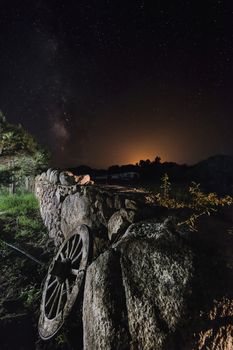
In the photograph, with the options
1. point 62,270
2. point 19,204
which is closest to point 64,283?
point 62,270

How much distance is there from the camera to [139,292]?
348 centimetres

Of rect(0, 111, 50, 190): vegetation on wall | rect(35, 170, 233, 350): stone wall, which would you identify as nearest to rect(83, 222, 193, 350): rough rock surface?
rect(35, 170, 233, 350): stone wall

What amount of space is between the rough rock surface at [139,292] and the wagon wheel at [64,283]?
1.24m

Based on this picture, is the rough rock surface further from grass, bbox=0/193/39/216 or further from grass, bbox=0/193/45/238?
grass, bbox=0/193/39/216

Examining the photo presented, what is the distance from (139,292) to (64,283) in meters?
2.75

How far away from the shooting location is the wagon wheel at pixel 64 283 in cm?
506

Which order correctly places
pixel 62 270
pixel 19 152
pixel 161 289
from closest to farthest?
1. pixel 161 289
2. pixel 62 270
3. pixel 19 152

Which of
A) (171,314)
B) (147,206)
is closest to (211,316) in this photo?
(171,314)

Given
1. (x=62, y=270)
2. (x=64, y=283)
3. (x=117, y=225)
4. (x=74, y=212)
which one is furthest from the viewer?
(x=74, y=212)

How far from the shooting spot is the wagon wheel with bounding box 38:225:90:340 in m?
5.06

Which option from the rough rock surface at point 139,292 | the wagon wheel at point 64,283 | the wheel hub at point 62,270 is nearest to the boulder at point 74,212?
the wagon wheel at point 64,283

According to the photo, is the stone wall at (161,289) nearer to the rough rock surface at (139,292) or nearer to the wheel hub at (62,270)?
the rough rock surface at (139,292)

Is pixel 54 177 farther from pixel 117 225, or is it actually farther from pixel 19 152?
pixel 117 225

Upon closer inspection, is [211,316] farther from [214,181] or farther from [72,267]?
[214,181]
